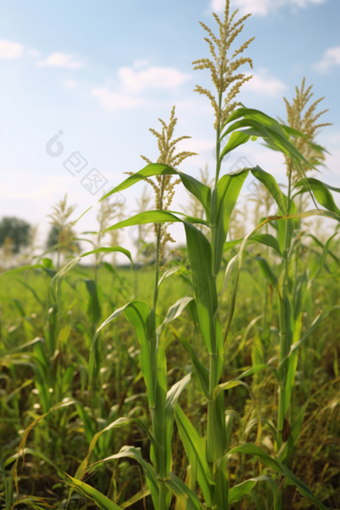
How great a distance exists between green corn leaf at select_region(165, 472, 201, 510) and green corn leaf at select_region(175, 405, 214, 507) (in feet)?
0.33

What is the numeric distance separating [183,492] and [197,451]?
181 mm

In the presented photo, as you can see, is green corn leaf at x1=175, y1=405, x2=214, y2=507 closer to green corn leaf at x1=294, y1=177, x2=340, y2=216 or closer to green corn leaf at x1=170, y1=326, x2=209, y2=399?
green corn leaf at x1=170, y1=326, x2=209, y2=399

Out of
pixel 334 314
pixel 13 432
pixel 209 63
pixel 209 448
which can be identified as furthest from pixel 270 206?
pixel 13 432

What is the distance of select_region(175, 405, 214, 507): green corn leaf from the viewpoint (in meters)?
1.47

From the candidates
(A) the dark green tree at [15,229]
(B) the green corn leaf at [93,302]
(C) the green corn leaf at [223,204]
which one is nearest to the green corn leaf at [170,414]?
(C) the green corn leaf at [223,204]

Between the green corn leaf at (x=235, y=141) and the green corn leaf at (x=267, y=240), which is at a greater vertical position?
the green corn leaf at (x=235, y=141)

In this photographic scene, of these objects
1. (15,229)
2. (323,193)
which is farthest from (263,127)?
(15,229)

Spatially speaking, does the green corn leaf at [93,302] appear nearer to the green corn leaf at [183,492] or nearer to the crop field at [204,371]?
the crop field at [204,371]

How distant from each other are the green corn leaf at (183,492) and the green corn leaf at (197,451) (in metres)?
0.10

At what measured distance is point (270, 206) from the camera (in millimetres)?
2789

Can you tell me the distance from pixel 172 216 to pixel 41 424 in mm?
1919

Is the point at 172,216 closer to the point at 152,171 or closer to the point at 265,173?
the point at 152,171

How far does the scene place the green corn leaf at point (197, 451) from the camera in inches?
58.1

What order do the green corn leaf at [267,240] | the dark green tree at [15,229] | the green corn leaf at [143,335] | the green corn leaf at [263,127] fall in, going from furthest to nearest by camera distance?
1. the dark green tree at [15,229]
2. the green corn leaf at [267,240]
3. the green corn leaf at [143,335]
4. the green corn leaf at [263,127]
